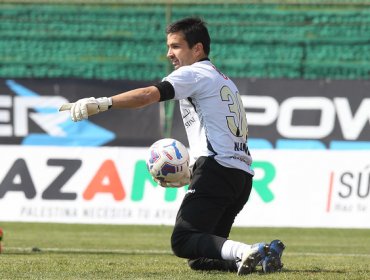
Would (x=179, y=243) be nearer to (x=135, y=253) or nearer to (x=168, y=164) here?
(x=168, y=164)

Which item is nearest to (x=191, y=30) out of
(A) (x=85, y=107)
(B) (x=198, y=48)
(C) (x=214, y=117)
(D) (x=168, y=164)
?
(B) (x=198, y=48)

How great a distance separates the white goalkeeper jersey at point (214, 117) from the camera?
699 centimetres

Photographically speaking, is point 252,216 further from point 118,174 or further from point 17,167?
point 17,167

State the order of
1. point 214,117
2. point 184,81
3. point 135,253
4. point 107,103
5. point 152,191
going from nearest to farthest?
point 107,103 < point 184,81 < point 214,117 < point 135,253 < point 152,191

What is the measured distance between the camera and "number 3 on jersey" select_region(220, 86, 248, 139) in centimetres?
706

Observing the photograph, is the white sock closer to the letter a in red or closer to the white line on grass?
the white line on grass

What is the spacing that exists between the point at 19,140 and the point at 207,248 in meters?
8.65

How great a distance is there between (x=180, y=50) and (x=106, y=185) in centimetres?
744

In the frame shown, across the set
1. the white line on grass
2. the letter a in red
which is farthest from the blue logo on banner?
the white line on grass

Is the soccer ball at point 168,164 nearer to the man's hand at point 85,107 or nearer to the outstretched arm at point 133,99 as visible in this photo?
the outstretched arm at point 133,99

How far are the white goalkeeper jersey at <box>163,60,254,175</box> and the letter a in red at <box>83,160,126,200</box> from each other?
7.31 meters

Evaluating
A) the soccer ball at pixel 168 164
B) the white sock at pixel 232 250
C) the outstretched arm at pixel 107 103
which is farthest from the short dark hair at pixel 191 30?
the white sock at pixel 232 250

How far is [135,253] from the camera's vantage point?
10.1 meters

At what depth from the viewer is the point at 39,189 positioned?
14.4 metres
